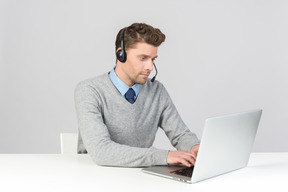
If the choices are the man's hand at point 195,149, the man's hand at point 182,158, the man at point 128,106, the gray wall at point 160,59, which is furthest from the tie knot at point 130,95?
the gray wall at point 160,59

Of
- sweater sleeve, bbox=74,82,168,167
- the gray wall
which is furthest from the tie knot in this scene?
the gray wall

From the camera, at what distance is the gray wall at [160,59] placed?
13.8 feet

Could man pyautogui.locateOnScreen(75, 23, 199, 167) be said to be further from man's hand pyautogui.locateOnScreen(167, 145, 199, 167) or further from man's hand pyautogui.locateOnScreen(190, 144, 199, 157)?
man's hand pyautogui.locateOnScreen(167, 145, 199, 167)

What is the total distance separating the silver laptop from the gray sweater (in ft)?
0.45

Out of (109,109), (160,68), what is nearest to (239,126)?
(109,109)

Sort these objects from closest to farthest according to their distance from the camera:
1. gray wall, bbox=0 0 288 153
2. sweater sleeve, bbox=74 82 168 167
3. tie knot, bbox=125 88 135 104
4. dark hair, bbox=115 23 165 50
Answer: sweater sleeve, bbox=74 82 168 167, dark hair, bbox=115 23 165 50, tie knot, bbox=125 88 135 104, gray wall, bbox=0 0 288 153

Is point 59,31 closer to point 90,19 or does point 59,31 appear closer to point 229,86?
point 90,19

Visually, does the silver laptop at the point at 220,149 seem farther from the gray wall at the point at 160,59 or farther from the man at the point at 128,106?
the gray wall at the point at 160,59

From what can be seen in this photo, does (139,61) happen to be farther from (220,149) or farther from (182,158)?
(220,149)

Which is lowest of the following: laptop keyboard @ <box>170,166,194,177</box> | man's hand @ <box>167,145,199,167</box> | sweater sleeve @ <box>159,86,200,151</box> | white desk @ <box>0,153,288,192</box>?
white desk @ <box>0,153,288,192</box>

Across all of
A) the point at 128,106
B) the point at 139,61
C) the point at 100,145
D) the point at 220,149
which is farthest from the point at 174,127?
the point at 220,149

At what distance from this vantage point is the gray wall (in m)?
4.21

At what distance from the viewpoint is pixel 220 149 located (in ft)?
6.33

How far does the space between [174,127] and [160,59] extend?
186 cm
